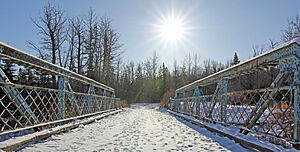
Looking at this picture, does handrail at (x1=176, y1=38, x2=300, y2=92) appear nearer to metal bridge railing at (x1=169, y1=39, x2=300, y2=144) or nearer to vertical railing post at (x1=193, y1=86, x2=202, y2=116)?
metal bridge railing at (x1=169, y1=39, x2=300, y2=144)

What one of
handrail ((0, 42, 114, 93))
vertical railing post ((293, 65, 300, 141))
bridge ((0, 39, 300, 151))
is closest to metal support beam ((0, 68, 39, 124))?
bridge ((0, 39, 300, 151))

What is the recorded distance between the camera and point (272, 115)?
11.2 feet

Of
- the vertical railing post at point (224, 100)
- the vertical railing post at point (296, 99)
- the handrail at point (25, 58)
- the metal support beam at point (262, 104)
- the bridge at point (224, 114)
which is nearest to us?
the vertical railing post at point (296, 99)

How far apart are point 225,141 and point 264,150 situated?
3.50 ft

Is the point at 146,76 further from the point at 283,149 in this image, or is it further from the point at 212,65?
the point at 283,149

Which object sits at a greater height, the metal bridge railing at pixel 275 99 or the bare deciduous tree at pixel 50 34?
the bare deciduous tree at pixel 50 34

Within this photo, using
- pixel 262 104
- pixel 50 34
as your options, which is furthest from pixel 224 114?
pixel 50 34

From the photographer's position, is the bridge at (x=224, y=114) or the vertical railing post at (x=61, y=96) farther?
the vertical railing post at (x=61, y=96)

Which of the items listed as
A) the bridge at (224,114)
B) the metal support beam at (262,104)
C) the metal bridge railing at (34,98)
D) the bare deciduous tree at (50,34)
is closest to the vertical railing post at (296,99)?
the bridge at (224,114)

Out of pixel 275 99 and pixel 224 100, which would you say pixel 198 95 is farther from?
pixel 275 99

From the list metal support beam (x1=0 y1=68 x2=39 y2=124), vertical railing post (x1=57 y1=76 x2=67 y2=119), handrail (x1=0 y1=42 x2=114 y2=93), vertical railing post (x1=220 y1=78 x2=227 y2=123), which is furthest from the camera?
vertical railing post (x1=57 y1=76 x2=67 y2=119)

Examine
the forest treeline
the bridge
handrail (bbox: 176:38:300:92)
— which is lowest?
the bridge

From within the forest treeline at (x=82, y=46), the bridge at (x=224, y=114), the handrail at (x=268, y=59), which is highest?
the forest treeline at (x=82, y=46)

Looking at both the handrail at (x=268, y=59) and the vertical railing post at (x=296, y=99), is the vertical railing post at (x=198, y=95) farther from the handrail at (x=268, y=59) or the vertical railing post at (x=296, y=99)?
the vertical railing post at (x=296, y=99)
